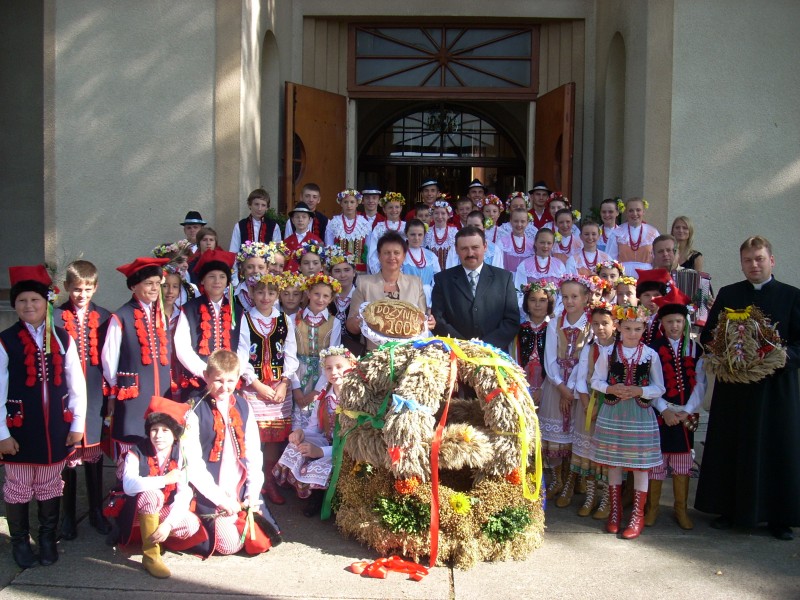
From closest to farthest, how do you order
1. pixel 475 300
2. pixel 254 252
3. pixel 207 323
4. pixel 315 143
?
pixel 207 323, pixel 475 300, pixel 254 252, pixel 315 143

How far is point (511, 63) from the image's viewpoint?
456 inches

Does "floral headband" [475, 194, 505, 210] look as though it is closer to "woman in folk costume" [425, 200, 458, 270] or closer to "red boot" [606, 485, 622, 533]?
"woman in folk costume" [425, 200, 458, 270]

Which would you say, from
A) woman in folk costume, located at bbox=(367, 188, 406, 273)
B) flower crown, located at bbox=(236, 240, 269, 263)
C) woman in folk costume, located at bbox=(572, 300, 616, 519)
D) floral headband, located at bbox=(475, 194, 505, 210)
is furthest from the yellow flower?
floral headband, located at bbox=(475, 194, 505, 210)

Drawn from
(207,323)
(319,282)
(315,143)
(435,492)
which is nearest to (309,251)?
(319,282)

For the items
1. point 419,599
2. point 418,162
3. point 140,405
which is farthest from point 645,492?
point 418,162

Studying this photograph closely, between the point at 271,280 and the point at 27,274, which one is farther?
the point at 271,280

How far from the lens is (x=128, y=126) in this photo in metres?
8.85

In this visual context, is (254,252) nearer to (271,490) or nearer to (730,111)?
(271,490)

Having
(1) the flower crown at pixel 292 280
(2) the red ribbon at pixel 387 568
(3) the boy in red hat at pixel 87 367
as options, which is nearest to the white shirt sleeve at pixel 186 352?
(3) the boy in red hat at pixel 87 367

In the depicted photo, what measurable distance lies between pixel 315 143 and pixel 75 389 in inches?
263

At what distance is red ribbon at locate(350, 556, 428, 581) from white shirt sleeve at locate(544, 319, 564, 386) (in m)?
1.90

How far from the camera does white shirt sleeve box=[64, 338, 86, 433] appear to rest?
487cm

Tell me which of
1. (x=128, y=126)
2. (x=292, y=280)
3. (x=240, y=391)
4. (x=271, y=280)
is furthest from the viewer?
(x=128, y=126)

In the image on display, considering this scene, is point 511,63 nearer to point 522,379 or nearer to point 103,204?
point 103,204
